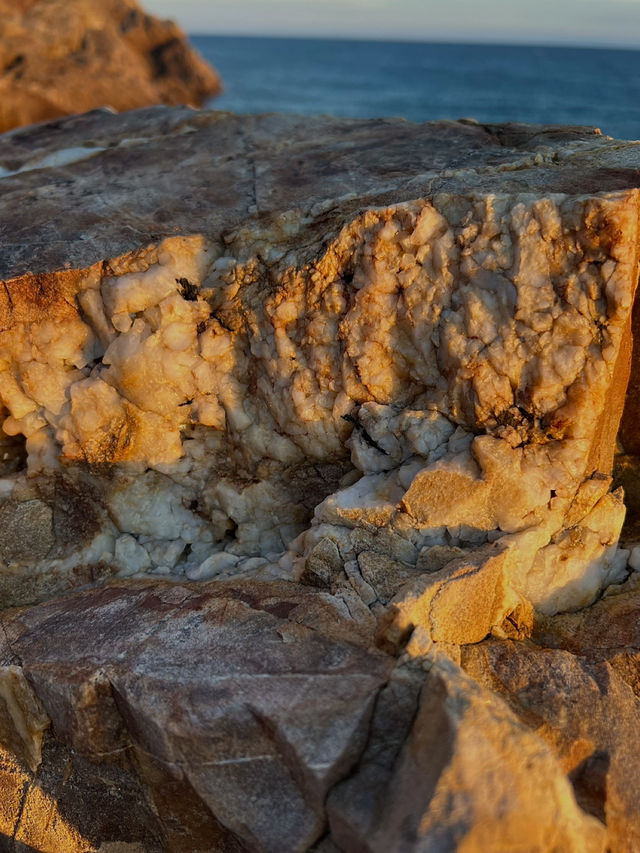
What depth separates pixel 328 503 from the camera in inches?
136

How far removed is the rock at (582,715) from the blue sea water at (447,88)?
12809 mm

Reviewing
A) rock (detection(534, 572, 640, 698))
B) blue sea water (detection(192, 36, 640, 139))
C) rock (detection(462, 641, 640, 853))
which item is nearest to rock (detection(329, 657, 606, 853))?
rock (detection(462, 641, 640, 853))

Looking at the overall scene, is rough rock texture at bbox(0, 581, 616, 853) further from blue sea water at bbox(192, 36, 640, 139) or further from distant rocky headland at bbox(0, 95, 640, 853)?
blue sea water at bbox(192, 36, 640, 139)

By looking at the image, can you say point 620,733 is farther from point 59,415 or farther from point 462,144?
point 462,144

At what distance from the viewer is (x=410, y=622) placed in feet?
9.29

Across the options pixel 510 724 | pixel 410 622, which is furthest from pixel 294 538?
pixel 510 724

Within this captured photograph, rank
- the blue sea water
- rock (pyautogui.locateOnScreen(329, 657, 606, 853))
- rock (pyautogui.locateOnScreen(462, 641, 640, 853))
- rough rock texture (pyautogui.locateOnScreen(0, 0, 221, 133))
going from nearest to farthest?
1. rock (pyautogui.locateOnScreen(329, 657, 606, 853))
2. rock (pyautogui.locateOnScreen(462, 641, 640, 853))
3. rough rock texture (pyautogui.locateOnScreen(0, 0, 221, 133))
4. the blue sea water

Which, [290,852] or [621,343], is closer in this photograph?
[290,852]

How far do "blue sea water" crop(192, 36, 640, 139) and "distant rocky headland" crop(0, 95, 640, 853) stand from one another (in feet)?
38.5

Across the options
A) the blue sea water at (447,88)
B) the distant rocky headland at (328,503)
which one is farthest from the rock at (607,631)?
the blue sea water at (447,88)

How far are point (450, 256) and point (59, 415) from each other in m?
2.34

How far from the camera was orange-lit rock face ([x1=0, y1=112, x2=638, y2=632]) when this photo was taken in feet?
10.4

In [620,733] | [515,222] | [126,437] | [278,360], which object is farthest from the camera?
[126,437]

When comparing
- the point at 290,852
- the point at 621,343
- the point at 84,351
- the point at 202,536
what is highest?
the point at 621,343
